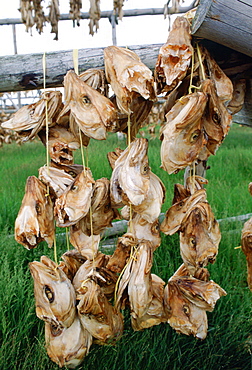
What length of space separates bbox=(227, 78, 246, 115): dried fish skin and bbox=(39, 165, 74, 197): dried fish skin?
1.43 feet

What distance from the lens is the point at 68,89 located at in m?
0.78

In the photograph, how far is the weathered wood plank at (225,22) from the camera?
2.45 ft

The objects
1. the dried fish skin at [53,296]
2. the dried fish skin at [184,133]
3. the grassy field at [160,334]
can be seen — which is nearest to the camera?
the dried fish skin at [184,133]

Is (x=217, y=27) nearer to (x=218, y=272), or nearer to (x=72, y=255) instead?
(x=72, y=255)

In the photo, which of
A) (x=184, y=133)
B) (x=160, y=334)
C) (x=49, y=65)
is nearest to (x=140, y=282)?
(x=184, y=133)

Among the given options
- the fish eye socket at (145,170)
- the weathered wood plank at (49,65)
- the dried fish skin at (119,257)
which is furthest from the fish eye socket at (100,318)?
the weathered wood plank at (49,65)

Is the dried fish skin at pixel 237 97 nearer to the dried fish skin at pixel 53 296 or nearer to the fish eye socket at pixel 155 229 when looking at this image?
the fish eye socket at pixel 155 229

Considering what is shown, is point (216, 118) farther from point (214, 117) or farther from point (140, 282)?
point (140, 282)

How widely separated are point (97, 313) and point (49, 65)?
1.90 feet

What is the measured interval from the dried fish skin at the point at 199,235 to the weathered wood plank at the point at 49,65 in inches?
15.0

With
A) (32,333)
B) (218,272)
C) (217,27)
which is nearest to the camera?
(217,27)

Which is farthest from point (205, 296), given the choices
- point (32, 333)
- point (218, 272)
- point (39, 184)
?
point (218, 272)

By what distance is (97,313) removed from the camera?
837 millimetres

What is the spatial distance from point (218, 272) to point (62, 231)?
1.15m
